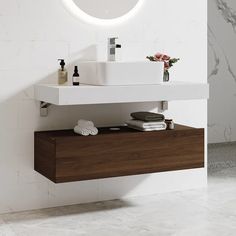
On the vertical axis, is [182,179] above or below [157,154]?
below

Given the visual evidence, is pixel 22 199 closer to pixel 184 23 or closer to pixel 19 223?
pixel 19 223

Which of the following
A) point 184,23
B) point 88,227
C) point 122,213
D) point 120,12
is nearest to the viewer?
point 88,227

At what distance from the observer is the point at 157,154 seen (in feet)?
11.9

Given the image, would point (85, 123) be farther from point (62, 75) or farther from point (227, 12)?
point (227, 12)

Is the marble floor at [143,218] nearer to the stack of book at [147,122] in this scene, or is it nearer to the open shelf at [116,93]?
the stack of book at [147,122]

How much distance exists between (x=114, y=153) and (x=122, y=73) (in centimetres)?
52

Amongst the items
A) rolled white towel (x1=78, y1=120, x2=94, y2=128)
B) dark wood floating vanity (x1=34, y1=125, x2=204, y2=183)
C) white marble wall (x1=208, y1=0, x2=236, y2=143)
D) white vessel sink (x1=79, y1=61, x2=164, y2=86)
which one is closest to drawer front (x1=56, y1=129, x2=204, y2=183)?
dark wood floating vanity (x1=34, y1=125, x2=204, y2=183)

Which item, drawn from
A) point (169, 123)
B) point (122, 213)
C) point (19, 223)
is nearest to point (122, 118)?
point (169, 123)

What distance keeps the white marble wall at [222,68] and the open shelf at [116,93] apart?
239 cm

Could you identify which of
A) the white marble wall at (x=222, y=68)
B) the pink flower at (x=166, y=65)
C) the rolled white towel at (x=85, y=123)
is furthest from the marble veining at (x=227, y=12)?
the rolled white towel at (x=85, y=123)

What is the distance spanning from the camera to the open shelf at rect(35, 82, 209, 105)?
10.7 feet

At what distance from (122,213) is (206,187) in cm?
98

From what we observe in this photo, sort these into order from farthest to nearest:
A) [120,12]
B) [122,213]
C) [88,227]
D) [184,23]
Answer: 1. [184,23]
2. [120,12]
3. [122,213]
4. [88,227]

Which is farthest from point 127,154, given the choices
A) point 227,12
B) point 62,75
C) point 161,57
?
point 227,12
